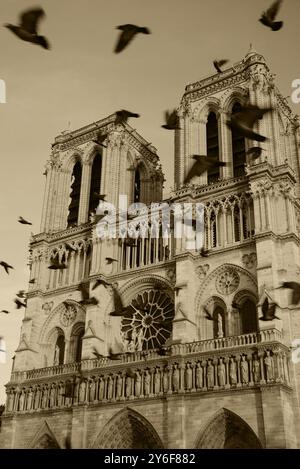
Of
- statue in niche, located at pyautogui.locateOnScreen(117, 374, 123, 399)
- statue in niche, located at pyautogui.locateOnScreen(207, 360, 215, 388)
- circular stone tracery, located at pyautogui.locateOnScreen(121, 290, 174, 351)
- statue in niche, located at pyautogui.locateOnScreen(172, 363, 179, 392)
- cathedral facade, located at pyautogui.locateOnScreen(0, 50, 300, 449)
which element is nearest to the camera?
cathedral facade, located at pyautogui.locateOnScreen(0, 50, 300, 449)

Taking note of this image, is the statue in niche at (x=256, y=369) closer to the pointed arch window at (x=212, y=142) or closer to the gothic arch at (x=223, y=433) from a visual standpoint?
the gothic arch at (x=223, y=433)

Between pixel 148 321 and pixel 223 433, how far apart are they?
7.33 metres

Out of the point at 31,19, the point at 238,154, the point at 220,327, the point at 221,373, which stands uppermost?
the point at 238,154

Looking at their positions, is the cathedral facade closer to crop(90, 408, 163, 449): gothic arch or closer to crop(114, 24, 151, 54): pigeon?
crop(90, 408, 163, 449): gothic arch

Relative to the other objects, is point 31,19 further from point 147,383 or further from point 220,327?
point 147,383

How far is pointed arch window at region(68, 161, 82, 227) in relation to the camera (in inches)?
1379

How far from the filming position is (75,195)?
3597 centimetres

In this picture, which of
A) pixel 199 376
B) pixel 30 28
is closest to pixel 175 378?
pixel 199 376

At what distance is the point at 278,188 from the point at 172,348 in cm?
875

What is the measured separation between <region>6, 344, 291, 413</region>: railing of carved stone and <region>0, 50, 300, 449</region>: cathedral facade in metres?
0.05

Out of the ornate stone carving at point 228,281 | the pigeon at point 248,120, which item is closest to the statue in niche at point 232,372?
the ornate stone carving at point 228,281

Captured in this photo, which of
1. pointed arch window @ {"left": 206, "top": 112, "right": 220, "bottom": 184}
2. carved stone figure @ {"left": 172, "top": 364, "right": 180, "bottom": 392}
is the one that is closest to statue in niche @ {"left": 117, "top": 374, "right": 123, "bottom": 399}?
carved stone figure @ {"left": 172, "top": 364, "right": 180, "bottom": 392}
